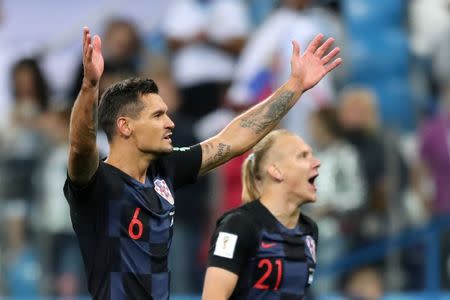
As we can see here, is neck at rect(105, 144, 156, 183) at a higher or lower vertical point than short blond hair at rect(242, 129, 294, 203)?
lower

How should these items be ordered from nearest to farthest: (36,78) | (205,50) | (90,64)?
(90,64)
(205,50)
(36,78)

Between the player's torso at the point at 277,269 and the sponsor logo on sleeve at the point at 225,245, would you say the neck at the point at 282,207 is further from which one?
the sponsor logo on sleeve at the point at 225,245

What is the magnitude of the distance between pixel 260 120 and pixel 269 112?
2.5 inches

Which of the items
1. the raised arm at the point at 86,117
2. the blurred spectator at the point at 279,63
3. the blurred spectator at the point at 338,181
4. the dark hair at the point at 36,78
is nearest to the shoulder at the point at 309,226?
the raised arm at the point at 86,117

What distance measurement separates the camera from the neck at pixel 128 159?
5781 mm

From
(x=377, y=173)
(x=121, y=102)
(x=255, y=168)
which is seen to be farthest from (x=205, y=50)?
(x=121, y=102)

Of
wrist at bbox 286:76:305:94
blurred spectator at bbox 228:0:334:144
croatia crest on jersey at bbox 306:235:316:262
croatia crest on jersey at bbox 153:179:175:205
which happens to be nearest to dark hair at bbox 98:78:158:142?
croatia crest on jersey at bbox 153:179:175:205

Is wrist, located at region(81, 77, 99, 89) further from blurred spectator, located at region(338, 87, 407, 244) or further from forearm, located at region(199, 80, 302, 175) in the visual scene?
blurred spectator, located at region(338, 87, 407, 244)

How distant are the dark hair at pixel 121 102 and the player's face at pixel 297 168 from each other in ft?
4.24

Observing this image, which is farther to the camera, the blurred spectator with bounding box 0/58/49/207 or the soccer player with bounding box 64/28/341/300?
the blurred spectator with bounding box 0/58/49/207

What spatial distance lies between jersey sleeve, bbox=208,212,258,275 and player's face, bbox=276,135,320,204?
1.55ft

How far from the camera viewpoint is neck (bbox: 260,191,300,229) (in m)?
6.73

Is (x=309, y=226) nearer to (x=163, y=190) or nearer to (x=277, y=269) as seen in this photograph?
(x=277, y=269)

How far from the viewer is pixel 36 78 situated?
1158cm
